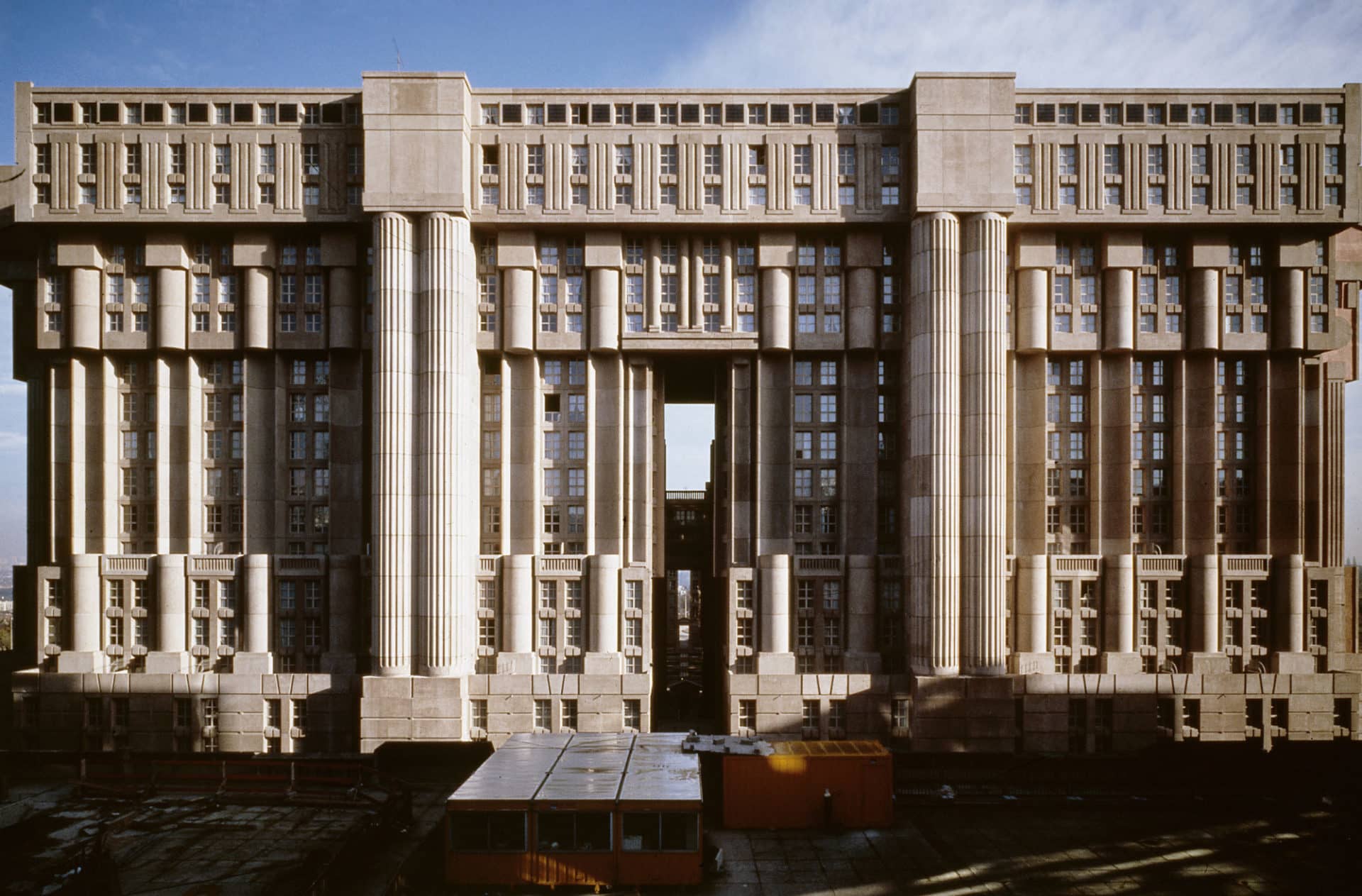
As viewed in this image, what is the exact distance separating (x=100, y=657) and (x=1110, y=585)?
61.2 metres

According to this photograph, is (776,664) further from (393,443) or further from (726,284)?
(393,443)

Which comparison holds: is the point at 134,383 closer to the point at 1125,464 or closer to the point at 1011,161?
the point at 1011,161

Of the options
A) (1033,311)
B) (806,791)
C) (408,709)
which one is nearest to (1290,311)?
(1033,311)

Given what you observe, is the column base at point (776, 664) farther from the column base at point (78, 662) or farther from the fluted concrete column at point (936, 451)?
the column base at point (78, 662)

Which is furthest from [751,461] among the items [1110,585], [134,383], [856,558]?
[134,383]

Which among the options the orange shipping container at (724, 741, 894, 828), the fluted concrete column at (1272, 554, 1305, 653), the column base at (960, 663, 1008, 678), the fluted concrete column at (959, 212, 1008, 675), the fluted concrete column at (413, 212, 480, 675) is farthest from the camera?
the fluted concrete column at (1272, 554, 1305, 653)

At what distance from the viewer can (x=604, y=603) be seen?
4703 centimetres

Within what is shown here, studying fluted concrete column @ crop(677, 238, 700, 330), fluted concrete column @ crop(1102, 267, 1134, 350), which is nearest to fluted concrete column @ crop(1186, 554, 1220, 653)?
fluted concrete column @ crop(1102, 267, 1134, 350)

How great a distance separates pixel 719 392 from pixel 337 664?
1133 inches

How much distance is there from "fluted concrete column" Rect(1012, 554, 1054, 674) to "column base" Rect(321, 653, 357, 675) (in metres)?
39.8

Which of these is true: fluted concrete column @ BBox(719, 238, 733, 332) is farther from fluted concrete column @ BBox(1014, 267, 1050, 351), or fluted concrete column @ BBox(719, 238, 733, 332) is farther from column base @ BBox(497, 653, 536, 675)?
column base @ BBox(497, 653, 536, 675)

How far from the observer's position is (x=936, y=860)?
35.0 m

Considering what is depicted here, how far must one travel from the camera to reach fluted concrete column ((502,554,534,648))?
46875 millimetres

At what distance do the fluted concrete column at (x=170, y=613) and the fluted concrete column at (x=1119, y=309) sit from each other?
58233 millimetres
